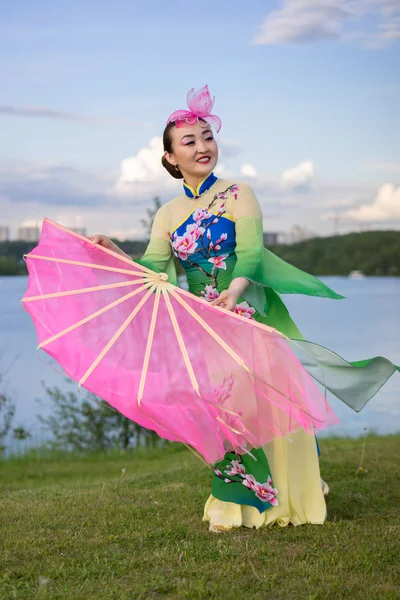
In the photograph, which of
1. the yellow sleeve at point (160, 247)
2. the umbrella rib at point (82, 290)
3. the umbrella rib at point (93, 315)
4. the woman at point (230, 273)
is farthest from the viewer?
the yellow sleeve at point (160, 247)

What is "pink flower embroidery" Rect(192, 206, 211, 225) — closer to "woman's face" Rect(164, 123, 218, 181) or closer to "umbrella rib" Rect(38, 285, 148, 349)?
"woman's face" Rect(164, 123, 218, 181)

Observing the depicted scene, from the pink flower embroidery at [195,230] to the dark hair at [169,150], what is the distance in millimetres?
375

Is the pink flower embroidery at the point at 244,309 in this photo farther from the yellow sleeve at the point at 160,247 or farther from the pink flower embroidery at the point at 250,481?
the pink flower embroidery at the point at 250,481

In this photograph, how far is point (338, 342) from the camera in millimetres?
17906

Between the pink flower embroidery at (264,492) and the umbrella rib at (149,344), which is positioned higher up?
the umbrella rib at (149,344)

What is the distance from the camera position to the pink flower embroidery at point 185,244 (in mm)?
4672

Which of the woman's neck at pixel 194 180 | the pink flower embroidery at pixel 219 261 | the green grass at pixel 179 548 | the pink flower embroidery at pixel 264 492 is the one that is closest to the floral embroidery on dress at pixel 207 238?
the pink flower embroidery at pixel 219 261

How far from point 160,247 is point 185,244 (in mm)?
231

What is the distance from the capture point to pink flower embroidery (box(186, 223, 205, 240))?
4.66 meters

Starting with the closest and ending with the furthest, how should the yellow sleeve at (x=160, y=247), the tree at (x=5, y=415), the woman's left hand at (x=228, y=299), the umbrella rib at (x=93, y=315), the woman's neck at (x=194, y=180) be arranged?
the woman's left hand at (x=228, y=299) < the umbrella rib at (x=93, y=315) < the woman's neck at (x=194, y=180) < the yellow sleeve at (x=160, y=247) < the tree at (x=5, y=415)

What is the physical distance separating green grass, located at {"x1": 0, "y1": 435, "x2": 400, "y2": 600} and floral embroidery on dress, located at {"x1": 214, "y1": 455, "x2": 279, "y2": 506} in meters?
0.19

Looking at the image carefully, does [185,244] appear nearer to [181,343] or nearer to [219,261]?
[219,261]

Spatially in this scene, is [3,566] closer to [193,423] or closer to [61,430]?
[193,423]

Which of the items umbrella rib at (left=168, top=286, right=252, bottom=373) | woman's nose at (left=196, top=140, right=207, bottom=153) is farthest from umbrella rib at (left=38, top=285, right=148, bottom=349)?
woman's nose at (left=196, top=140, right=207, bottom=153)
